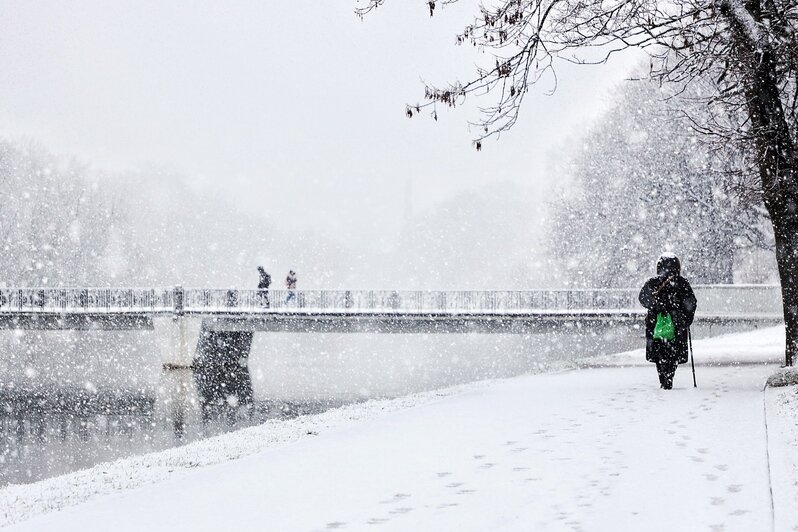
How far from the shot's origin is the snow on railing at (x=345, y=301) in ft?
106

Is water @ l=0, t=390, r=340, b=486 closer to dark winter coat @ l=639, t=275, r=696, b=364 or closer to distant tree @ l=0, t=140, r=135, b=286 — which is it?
dark winter coat @ l=639, t=275, r=696, b=364

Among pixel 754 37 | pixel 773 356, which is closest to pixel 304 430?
pixel 754 37

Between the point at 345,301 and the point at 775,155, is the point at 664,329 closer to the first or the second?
the point at 775,155

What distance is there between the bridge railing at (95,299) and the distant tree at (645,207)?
18935mm

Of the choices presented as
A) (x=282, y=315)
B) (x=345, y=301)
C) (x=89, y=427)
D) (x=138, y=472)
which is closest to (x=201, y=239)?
(x=282, y=315)

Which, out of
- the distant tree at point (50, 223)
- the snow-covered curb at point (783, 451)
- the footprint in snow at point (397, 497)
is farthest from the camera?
the distant tree at point (50, 223)

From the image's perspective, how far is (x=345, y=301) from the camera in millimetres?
36125

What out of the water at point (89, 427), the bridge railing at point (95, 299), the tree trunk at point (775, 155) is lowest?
the water at point (89, 427)

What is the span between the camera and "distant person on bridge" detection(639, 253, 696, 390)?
11984 millimetres

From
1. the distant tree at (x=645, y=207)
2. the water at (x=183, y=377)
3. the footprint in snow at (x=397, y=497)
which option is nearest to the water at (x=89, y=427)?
the water at (x=183, y=377)

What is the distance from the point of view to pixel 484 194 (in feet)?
339

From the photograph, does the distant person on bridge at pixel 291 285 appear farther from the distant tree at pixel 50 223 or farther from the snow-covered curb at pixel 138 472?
the snow-covered curb at pixel 138 472

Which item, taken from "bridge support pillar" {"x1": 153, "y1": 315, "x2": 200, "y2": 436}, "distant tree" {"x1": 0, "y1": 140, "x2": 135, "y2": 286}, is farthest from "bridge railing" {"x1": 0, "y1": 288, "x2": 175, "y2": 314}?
"distant tree" {"x1": 0, "y1": 140, "x2": 135, "y2": 286}

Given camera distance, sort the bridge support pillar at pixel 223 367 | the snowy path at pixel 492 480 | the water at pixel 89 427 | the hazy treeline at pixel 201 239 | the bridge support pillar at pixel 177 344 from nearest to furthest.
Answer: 1. the snowy path at pixel 492 480
2. the water at pixel 89 427
3. the bridge support pillar at pixel 223 367
4. the bridge support pillar at pixel 177 344
5. the hazy treeline at pixel 201 239
